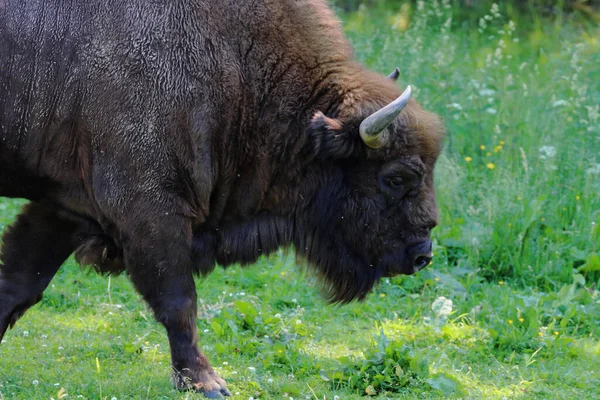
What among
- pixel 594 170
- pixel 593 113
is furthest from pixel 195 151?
pixel 593 113

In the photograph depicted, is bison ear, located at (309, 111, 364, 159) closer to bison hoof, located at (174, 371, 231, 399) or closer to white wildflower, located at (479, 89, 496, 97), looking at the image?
bison hoof, located at (174, 371, 231, 399)

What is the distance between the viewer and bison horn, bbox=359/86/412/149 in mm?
5113

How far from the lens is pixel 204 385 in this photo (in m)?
5.14

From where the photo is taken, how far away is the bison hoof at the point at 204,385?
5.13m

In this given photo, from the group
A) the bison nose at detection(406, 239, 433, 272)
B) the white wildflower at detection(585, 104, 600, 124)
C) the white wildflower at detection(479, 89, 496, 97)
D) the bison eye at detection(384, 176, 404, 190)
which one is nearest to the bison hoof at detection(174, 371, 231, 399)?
the bison nose at detection(406, 239, 433, 272)

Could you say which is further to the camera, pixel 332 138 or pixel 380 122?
pixel 332 138

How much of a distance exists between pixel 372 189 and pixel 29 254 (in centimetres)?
200

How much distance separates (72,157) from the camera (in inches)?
201

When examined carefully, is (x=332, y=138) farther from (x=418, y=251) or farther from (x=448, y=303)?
(x=448, y=303)

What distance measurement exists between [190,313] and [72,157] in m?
1.04

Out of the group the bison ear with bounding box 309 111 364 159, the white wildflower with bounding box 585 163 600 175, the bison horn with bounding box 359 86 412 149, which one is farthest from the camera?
the white wildflower with bounding box 585 163 600 175

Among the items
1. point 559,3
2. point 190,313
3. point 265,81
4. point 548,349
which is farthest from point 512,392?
point 559,3

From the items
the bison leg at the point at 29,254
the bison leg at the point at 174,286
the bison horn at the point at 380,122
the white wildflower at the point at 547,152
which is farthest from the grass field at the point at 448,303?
the bison horn at the point at 380,122

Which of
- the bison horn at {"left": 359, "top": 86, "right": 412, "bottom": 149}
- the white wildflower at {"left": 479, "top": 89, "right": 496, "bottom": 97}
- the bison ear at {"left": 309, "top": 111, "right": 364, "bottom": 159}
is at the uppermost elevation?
the bison horn at {"left": 359, "top": 86, "right": 412, "bottom": 149}
